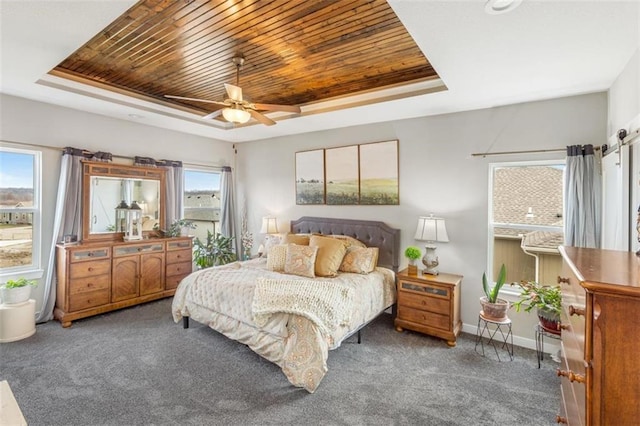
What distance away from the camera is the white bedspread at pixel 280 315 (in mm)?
2463

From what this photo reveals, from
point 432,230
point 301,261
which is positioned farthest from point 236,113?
point 432,230

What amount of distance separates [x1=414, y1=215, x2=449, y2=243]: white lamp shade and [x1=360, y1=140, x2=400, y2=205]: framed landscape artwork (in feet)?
1.96

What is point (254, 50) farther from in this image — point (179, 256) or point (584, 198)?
point (584, 198)

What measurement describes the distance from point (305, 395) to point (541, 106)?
3623mm

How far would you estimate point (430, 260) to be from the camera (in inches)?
139

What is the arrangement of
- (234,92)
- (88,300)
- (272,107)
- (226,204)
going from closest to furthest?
(234,92) < (272,107) < (88,300) < (226,204)

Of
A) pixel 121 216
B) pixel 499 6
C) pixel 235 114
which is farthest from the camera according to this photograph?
pixel 121 216

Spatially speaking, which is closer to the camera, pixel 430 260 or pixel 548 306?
pixel 548 306

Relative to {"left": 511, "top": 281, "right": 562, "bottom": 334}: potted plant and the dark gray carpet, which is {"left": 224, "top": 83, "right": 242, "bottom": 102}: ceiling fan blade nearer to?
the dark gray carpet

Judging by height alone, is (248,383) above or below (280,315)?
below

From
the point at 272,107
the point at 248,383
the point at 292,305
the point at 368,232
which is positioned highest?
the point at 272,107

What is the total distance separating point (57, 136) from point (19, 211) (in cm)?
101

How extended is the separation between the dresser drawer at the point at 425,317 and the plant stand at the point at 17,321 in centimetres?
409

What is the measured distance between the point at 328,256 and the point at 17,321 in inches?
132
